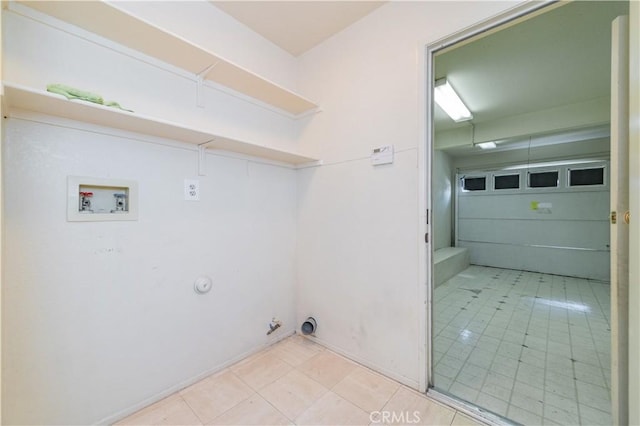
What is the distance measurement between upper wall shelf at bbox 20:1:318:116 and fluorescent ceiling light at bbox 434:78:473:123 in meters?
2.09

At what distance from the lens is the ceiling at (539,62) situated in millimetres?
2068

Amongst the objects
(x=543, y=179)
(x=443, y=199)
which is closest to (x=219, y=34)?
(x=443, y=199)

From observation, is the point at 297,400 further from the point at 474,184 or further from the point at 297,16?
the point at 474,184

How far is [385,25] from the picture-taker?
1.90m

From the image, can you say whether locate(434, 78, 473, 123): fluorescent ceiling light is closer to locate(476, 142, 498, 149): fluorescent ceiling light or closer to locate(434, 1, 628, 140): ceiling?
locate(434, 1, 628, 140): ceiling

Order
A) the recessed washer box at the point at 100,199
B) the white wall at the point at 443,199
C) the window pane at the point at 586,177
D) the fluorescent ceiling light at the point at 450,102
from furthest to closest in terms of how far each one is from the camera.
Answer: the white wall at the point at 443,199 → the window pane at the point at 586,177 → the fluorescent ceiling light at the point at 450,102 → the recessed washer box at the point at 100,199

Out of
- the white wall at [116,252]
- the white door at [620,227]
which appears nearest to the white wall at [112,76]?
the white wall at [116,252]

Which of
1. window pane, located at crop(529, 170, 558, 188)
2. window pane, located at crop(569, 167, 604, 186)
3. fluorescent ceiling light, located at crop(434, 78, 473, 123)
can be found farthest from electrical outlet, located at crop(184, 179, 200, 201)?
window pane, located at crop(569, 167, 604, 186)

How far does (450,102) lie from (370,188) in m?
2.62

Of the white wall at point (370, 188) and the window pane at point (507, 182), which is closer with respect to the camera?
the white wall at point (370, 188)

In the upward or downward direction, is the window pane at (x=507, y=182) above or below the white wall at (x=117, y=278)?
above

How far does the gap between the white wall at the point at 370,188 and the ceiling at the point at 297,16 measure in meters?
0.10

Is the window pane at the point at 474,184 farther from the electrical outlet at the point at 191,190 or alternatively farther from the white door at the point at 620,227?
the electrical outlet at the point at 191,190

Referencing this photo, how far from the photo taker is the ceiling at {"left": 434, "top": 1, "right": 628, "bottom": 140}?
207 cm
